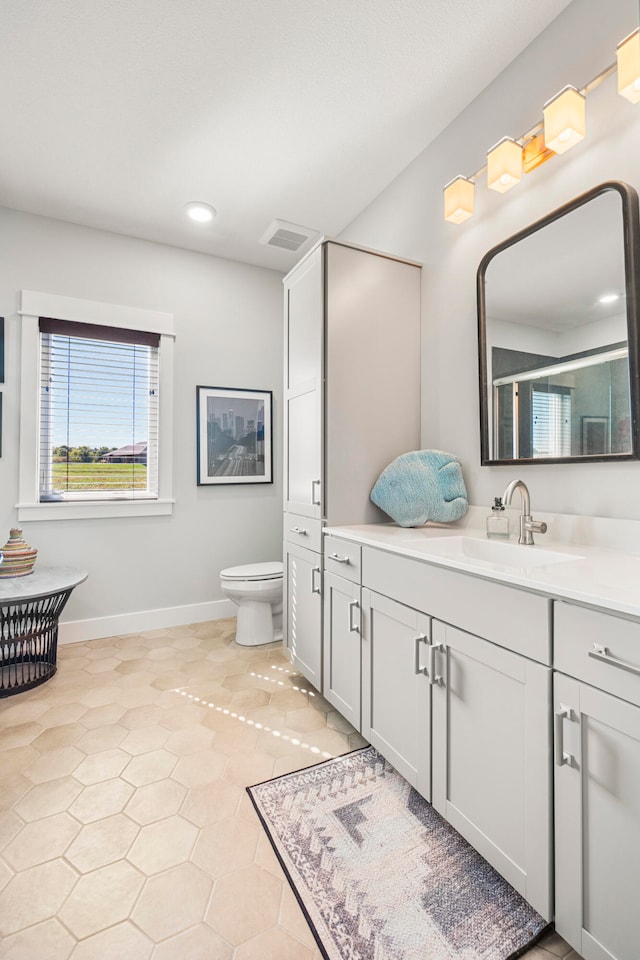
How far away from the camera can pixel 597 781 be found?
0.87 m

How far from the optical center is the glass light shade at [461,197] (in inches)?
73.7

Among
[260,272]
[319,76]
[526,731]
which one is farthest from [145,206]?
[526,731]

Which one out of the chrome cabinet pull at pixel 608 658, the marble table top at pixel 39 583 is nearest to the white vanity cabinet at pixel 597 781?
the chrome cabinet pull at pixel 608 658

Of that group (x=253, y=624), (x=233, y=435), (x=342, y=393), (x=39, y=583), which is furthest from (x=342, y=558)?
(x=233, y=435)

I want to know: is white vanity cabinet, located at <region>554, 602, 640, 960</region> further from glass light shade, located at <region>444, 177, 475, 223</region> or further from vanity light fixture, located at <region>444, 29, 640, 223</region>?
glass light shade, located at <region>444, 177, 475, 223</region>

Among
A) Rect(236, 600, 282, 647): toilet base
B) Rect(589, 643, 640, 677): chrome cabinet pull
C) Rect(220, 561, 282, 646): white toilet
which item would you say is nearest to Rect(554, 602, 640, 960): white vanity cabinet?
Rect(589, 643, 640, 677): chrome cabinet pull

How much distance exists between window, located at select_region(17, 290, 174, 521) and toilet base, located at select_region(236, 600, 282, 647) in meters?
0.92

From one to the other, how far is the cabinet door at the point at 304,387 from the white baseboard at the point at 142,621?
129 centimetres

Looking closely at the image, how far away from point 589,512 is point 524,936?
1.13 m

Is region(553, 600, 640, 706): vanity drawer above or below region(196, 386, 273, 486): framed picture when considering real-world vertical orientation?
below

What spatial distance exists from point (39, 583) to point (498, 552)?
227 centimetres

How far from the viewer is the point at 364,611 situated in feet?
5.51

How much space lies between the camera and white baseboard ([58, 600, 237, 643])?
2.86 meters

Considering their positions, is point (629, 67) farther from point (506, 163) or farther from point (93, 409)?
point (93, 409)
